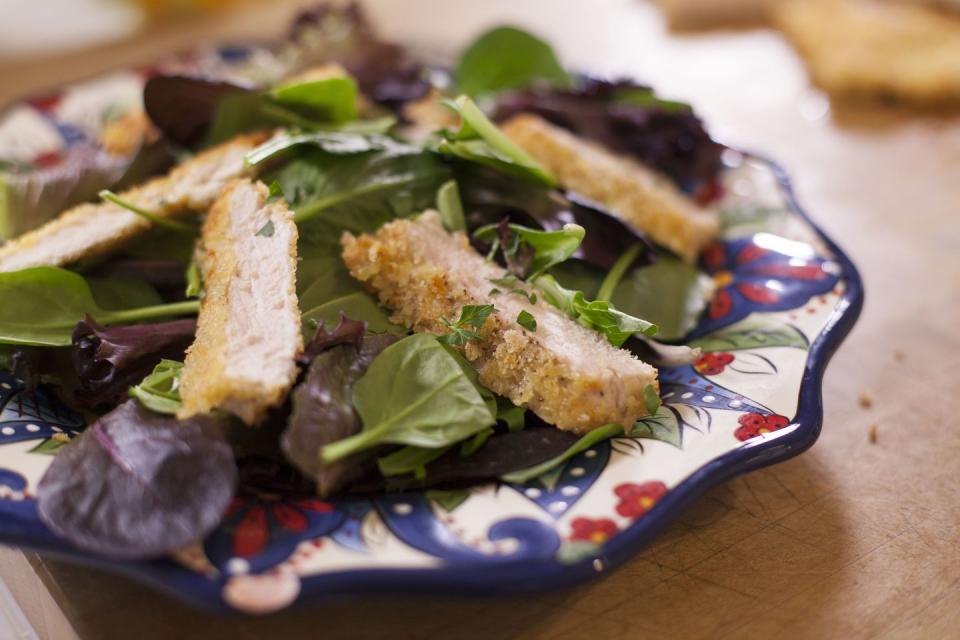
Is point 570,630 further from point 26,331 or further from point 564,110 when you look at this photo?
point 564,110

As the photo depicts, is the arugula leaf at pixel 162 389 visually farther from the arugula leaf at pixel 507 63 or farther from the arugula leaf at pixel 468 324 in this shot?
the arugula leaf at pixel 507 63

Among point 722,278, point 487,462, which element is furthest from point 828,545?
point 722,278

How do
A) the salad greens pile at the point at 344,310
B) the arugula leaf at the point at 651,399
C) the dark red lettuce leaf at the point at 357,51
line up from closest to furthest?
the salad greens pile at the point at 344,310, the arugula leaf at the point at 651,399, the dark red lettuce leaf at the point at 357,51

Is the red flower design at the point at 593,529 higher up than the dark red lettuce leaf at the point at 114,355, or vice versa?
the red flower design at the point at 593,529

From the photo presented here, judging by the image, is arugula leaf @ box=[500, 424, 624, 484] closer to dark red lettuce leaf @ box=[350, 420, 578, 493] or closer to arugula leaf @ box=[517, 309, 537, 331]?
dark red lettuce leaf @ box=[350, 420, 578, 493]

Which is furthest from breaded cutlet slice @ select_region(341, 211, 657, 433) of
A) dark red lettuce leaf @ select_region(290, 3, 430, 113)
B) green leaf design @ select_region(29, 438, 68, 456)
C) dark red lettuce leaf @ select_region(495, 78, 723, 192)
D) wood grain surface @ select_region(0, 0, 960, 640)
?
dark red lettuce leaf @ select_region(290, 3, 430, 113)

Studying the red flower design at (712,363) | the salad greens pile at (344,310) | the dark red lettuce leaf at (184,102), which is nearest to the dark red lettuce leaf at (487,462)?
the salad greens pile at (344,310)

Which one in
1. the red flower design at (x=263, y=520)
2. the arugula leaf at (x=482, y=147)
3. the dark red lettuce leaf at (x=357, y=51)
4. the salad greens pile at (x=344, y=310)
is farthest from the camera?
the dark red lettuce leaf at (x=357, y=51)
